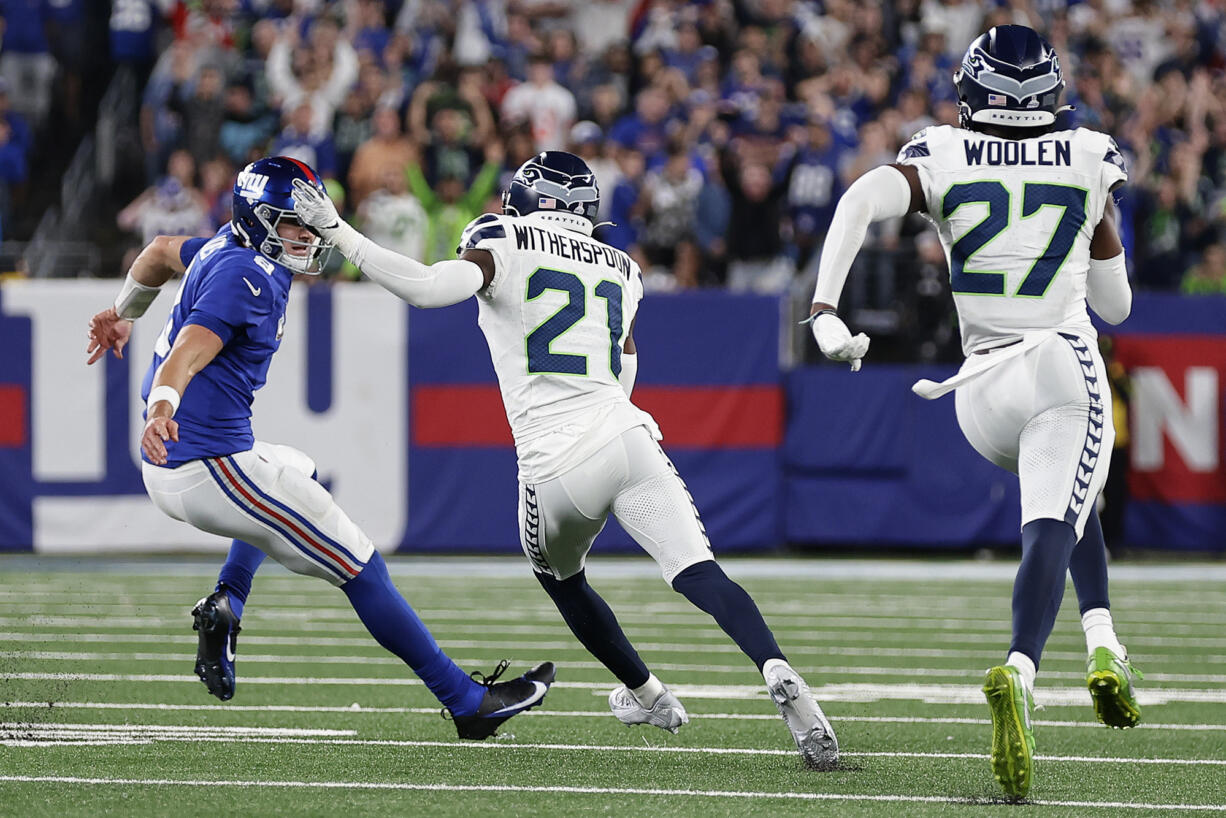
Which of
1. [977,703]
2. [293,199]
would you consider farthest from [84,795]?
[977,703]

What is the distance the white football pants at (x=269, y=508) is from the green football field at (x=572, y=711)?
55cm

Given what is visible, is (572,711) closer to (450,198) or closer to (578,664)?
(578,664)

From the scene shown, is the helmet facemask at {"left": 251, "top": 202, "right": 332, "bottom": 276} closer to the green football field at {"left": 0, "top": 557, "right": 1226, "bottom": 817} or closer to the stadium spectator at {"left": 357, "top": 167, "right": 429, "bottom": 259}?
the green football field at {"left": 0, "top": 557, "right": 1226, "bottom": 817}

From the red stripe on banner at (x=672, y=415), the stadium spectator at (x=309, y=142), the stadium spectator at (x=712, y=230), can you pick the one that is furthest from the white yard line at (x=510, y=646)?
the stadium spectator at (x=309, y=142)

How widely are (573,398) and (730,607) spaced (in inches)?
29.7

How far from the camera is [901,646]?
8.17 metres

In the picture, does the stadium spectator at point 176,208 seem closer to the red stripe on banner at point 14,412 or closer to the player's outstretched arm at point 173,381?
the red stripe on banner at point 14,412

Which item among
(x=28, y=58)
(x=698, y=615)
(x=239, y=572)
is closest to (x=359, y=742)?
(x=239, y=572)

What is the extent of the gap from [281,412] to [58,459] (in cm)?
143

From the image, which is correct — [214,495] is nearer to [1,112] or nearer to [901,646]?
[901,646]

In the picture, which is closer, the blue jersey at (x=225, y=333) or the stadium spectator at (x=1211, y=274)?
the blue jersey at (x=225, y=333)

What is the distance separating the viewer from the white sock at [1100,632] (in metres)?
4.97

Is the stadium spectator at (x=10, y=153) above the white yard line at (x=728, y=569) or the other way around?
above

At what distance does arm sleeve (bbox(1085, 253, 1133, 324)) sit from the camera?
5145mm
